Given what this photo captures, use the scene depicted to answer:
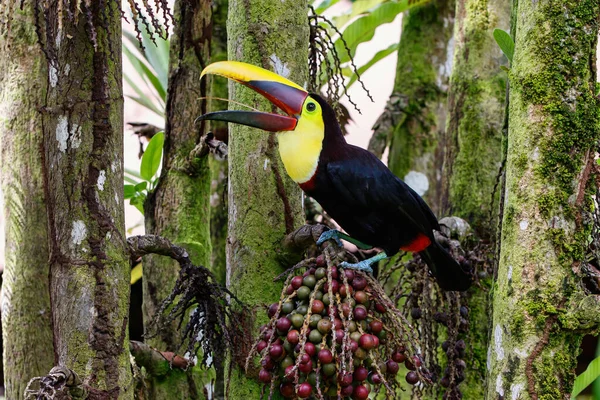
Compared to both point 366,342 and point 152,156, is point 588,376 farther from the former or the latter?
point 152,156

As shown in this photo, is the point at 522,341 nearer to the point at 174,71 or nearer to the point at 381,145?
the point at 174,71

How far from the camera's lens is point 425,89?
3.77 metres

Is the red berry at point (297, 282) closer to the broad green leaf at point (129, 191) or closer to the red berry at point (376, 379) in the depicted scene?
the red berry at point (376, 379)

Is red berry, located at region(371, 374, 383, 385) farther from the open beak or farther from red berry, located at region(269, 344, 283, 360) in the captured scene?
the open beak

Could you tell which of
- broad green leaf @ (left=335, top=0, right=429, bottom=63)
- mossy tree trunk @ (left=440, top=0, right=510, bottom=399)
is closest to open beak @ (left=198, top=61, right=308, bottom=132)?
mossy tree trunk @ (left=440, top=0, right=510, bottom=399)

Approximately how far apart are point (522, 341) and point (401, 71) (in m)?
2.41

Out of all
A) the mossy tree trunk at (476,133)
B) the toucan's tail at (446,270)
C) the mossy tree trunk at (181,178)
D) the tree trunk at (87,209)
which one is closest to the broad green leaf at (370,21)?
the mossy tree trunk at (476,133)

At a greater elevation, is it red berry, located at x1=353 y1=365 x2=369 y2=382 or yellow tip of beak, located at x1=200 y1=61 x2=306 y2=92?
yellow tip of beak, located at x1=200 y1=61 x2=306 y2=92

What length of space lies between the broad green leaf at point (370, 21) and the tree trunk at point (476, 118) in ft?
2.15

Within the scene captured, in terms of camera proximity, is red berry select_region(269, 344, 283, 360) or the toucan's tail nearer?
red berry select_region(269, 344, 283, 360)

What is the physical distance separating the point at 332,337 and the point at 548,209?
55 centimetres

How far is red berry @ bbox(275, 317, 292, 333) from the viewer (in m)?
Result: 1.60

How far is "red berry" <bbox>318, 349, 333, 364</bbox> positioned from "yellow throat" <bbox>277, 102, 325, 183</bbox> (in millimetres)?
621

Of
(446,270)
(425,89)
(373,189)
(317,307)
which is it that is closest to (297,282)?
(317,307)
